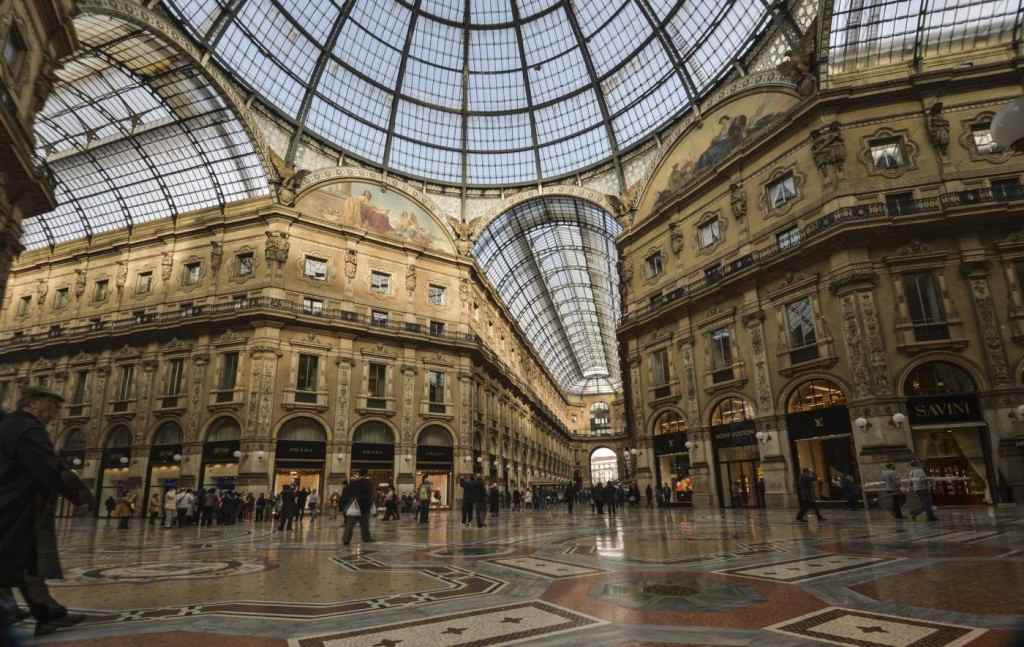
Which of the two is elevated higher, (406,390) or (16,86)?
(16,86)

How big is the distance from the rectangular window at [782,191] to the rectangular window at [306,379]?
25.5 metres

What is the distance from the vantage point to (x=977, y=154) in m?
20.5

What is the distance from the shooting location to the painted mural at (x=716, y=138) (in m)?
25.5

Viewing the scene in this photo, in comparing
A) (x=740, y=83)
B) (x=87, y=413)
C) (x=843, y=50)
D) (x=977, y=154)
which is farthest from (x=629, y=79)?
(x=87, y=413)

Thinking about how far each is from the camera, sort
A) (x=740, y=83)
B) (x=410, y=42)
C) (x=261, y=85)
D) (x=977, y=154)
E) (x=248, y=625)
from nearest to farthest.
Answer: (x=248, y=625)
(x=977, y=154)
(x=740, y=83)
(x=261, y=85)
(x=410, y=42)

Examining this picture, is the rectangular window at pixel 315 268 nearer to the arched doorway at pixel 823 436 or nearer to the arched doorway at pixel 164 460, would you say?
the arched doorway at pixel 164 460

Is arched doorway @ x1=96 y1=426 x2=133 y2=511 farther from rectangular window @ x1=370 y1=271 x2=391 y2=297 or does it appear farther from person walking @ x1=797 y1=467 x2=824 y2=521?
person walking @ x1=797 y1=467 x2=824 y2=521

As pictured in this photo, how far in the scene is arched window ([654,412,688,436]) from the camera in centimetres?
2830

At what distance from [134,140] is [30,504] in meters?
37.4

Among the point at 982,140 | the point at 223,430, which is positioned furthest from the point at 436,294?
the point at 982,140

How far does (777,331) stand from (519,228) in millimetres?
26633

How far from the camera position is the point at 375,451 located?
104ft

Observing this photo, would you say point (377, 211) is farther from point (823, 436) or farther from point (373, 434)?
point (823, 436)

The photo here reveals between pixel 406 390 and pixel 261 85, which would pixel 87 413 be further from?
pixel 261 85
